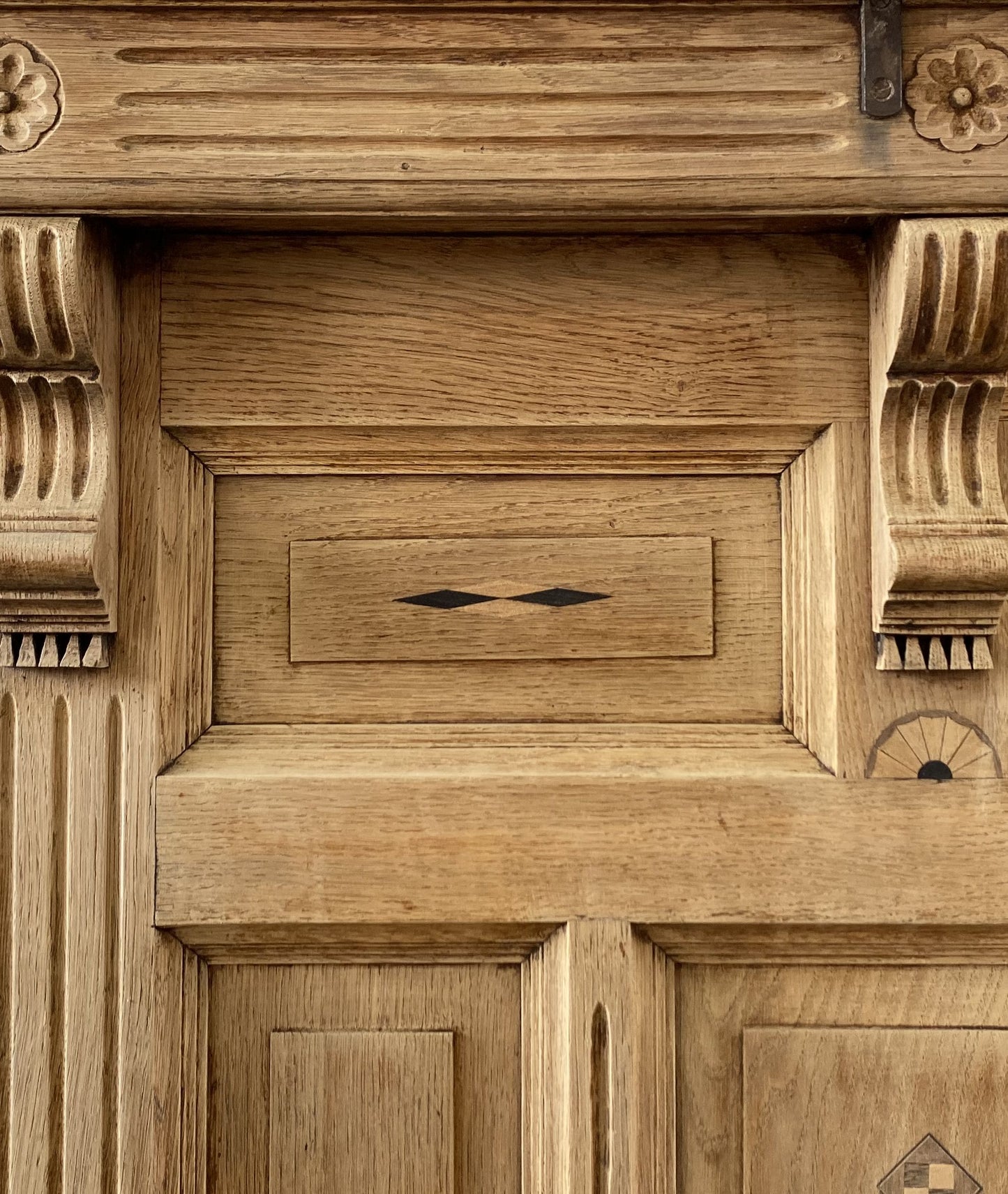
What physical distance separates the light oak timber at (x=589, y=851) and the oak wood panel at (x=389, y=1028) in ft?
0.21

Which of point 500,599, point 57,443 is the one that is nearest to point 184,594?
point 57,443

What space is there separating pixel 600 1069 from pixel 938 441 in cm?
54

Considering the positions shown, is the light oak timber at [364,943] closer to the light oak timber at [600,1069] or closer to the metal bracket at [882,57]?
the light oak timber at [600,1069]

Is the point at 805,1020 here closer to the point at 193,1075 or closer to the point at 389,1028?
the point at 389,1028

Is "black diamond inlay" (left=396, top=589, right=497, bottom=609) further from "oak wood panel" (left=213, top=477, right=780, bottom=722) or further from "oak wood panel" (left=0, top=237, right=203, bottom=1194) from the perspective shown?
"oak wood panel" (left=0, top=237, right=203, bottom=1194)

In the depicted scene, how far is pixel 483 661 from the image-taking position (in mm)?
853

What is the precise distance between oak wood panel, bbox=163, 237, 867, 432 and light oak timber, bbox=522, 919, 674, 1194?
1.36 ft

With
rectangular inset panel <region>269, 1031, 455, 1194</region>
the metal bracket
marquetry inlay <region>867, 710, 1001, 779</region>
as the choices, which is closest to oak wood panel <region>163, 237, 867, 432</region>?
the metal bracket

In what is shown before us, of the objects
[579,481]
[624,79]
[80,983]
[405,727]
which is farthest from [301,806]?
[624,79]

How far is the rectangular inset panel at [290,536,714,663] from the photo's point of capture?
33.4 inches

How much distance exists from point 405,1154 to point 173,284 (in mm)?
705

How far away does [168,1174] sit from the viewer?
81cm

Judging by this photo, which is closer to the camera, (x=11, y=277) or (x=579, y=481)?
(x=11, y=277)

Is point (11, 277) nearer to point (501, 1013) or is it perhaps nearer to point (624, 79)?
point (624, 79)
